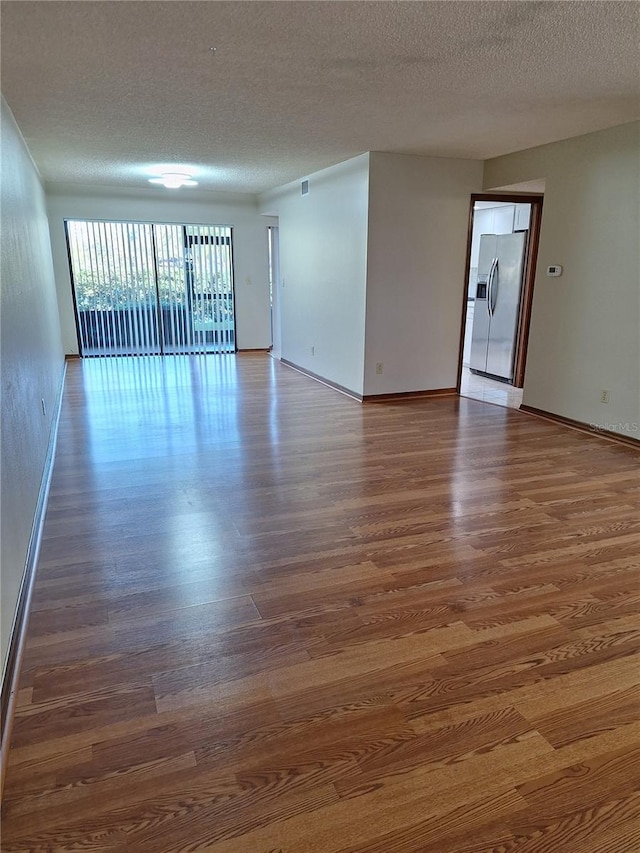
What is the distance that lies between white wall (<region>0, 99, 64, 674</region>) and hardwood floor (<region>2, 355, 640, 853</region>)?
236mm

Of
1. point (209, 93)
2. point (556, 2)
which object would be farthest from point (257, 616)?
point (209, 93)

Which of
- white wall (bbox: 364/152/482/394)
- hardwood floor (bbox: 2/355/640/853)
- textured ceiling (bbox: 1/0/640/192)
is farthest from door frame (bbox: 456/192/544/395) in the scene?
hardwood floor (bbox: 2/355/640/853)

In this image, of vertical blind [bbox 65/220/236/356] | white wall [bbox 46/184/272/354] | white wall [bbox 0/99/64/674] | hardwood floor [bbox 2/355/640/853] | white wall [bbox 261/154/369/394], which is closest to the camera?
hardwood floor [bbox 2/355/640/853]

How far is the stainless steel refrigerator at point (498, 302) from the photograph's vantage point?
6.84m

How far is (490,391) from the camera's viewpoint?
680cm

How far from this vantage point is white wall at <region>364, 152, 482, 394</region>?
5719 millimetres

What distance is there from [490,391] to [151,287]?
5.89m

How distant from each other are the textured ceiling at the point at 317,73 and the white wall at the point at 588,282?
26 centimetres

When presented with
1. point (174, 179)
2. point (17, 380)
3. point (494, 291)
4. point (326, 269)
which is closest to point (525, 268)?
point (494, 291)

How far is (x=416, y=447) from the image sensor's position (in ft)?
15.0

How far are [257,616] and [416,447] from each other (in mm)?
2575

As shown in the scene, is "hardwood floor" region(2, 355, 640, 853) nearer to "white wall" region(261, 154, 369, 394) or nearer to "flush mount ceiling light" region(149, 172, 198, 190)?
"white wall" region(261, 154, 369, 394)

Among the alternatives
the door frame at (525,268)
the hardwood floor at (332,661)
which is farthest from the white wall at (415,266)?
the hardwood floor at (332,661)

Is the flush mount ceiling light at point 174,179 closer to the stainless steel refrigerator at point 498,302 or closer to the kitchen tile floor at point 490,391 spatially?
the stainless steel refrigerator at point 498,302
